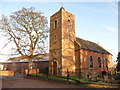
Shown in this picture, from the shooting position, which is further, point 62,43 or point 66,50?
point 66,50

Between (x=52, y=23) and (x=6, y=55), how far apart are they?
1141 centimetres

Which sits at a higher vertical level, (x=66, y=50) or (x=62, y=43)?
(x=62, y=43)

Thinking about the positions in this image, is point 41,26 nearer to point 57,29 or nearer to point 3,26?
point 57,29

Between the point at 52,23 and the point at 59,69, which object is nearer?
the point at 59,69

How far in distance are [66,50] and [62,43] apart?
1.57 meters

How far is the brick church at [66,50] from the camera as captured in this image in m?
20.3

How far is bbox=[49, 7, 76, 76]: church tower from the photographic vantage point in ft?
65.8

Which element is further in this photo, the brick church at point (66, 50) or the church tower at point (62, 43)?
the brick church at point (66, 50)

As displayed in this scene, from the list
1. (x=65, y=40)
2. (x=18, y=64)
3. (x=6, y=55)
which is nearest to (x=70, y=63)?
(x=65, y=40)

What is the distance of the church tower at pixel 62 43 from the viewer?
20069 millimetres

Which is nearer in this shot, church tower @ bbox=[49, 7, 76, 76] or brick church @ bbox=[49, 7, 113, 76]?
church tower @ bbox=[49, 7, 76, 76]

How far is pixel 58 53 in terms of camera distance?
20625 millimetres

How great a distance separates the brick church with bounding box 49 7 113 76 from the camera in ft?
66.5

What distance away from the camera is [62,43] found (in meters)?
20.4
